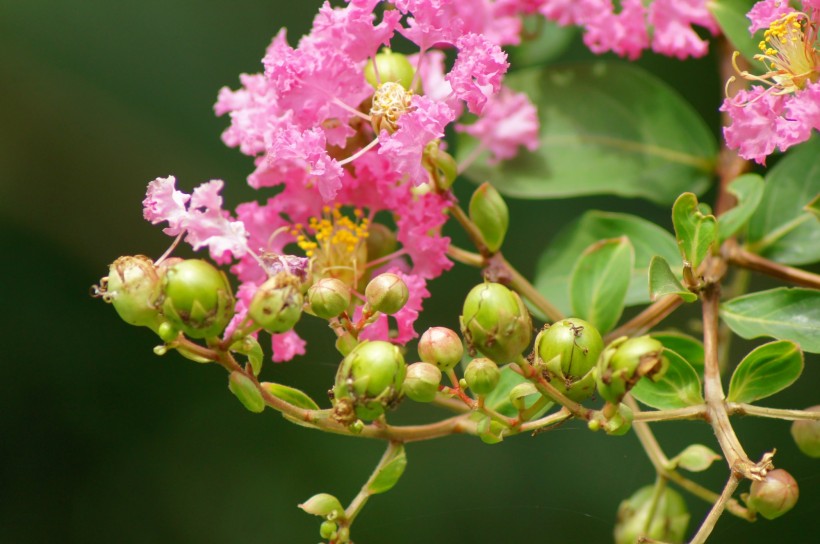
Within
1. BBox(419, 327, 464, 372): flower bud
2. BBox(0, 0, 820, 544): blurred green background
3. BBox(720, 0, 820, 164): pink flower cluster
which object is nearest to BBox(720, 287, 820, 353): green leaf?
BBox(720, 0, 820, 164): pink flower cluster

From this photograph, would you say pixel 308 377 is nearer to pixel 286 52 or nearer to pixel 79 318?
pixel 79 318

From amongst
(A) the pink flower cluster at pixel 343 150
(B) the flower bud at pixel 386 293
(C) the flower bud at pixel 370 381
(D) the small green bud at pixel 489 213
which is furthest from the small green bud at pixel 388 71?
(C) the flower bud at pixel 370 381

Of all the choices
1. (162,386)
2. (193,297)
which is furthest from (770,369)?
(162,386)

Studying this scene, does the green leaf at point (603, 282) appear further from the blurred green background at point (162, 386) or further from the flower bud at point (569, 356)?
the blurred green background at point (162, 386)

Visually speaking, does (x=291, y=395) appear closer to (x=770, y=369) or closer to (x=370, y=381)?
(x=370, y=381)

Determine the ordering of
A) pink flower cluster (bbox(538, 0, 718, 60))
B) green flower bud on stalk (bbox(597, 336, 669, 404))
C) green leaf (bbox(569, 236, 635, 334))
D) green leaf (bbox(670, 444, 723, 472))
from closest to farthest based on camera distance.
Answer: green flower bud on stalk (bbox(597, 336, 669, 404)), green leaf (bbox(670, 444, 723, 472)), green leaf (bbox(569, 236, 635, 334)), pink flower cluster (bbox(538, 0, 718, 60))

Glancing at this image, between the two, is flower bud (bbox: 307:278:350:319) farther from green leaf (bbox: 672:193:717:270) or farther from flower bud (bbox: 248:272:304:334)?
green leaf (bbox: 672:193:717:270)

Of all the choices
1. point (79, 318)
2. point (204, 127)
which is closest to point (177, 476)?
point (79, 318)
